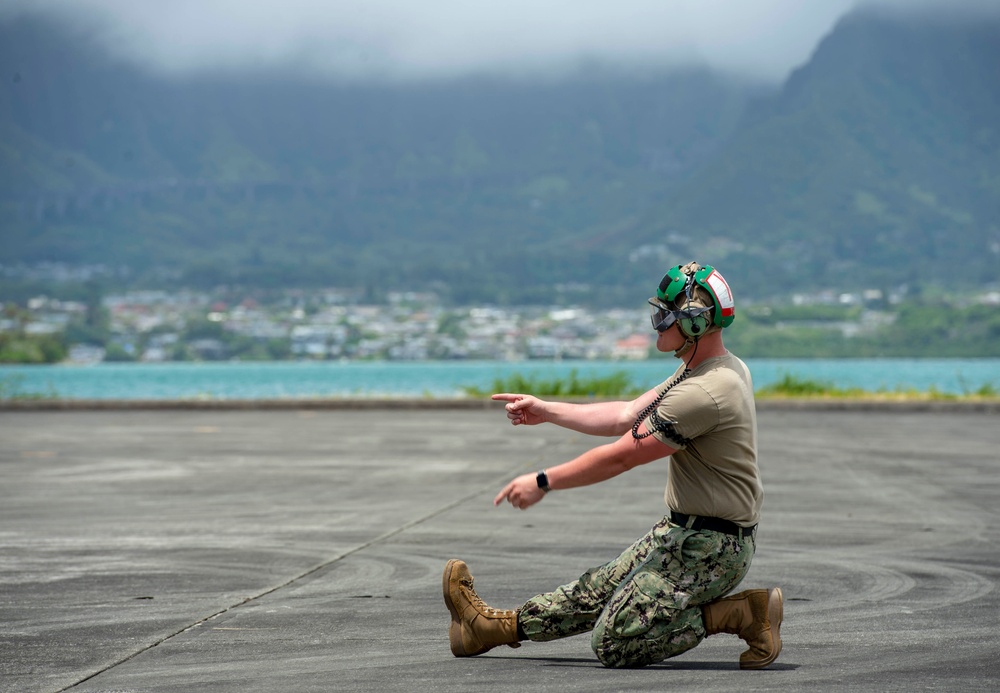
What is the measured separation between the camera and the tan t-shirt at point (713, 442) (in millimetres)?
5902

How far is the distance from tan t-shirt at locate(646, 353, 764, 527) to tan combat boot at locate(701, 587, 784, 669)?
0.36 metres

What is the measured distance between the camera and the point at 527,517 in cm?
1227

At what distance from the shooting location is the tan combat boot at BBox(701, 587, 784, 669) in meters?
6.18

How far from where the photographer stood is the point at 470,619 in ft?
21.3

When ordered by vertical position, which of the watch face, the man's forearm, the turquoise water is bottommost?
the turquoise water

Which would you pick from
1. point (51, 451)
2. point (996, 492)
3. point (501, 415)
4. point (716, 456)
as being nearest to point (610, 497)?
point (996, 492)

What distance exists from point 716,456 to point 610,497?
773cm

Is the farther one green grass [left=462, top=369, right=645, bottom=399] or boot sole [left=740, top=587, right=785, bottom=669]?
green grass [left=462, top=369, right=645, bottom=399]

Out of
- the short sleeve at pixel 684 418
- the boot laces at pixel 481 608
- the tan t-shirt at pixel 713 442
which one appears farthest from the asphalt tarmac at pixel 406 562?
the short sleeve at pixel 684 418

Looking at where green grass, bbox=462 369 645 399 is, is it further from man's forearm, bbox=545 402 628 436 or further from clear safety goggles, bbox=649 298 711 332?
clear safety goggles, bbox=649 298 711 332

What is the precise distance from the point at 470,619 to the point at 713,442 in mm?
1457

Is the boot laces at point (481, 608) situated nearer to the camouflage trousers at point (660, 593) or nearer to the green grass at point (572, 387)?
the camouflage trousers at point (660, 593)

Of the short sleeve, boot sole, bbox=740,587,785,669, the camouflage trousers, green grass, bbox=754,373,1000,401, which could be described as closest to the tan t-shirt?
the short sleeve

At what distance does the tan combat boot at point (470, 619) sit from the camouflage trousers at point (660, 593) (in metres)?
0.26
